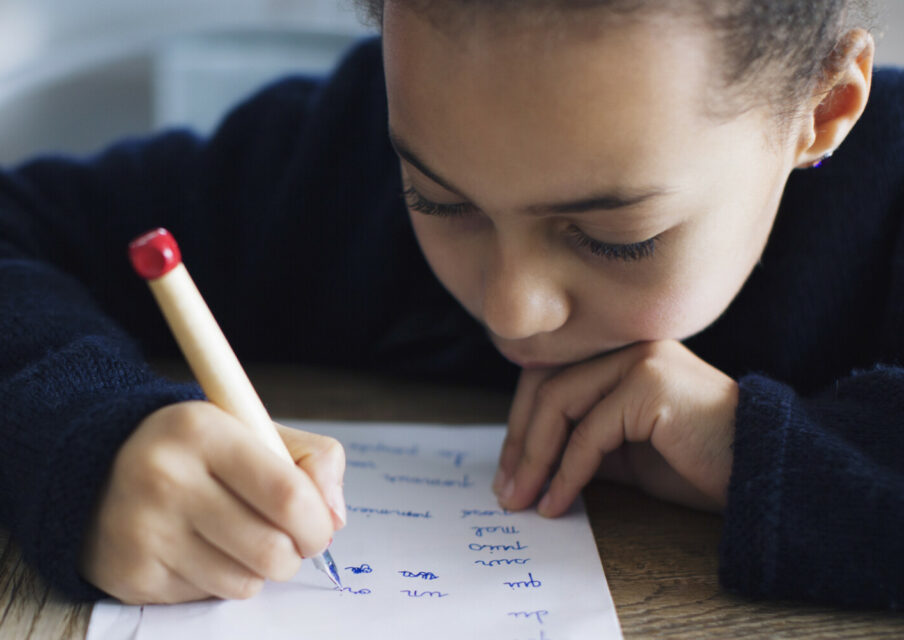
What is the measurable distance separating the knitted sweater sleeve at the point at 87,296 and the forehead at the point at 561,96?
0.18 meters

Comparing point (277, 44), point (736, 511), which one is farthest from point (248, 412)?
point (277, 44)

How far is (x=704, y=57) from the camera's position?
15.3 inches

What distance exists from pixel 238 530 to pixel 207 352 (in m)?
0.08

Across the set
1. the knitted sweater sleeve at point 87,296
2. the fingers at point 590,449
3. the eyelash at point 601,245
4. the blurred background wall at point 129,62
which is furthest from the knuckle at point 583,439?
the blurred background wall at point 129,62

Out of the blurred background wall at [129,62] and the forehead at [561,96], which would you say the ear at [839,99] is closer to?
the forehead at [561,96]

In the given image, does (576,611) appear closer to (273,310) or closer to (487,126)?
(487,126)

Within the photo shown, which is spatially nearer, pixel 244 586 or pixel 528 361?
pixel 244 586

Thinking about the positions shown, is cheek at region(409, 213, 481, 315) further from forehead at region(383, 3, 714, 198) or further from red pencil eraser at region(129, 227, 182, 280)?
red pencil eraser at region(129, 227, 182, 280)

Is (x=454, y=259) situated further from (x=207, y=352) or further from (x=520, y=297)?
(x=207, y=352)

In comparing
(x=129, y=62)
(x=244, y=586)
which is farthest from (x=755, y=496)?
(x=129, y=62)

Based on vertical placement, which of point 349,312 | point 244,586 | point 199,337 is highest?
point 199,337

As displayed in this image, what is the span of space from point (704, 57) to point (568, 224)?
3.7 inches

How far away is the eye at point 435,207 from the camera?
451 mm

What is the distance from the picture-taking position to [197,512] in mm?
374
